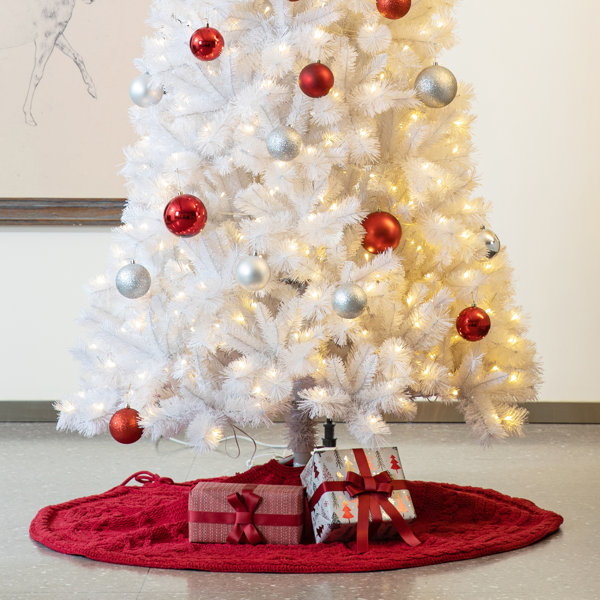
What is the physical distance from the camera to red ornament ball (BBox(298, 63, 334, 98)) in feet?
6.19

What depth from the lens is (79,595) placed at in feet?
5.52

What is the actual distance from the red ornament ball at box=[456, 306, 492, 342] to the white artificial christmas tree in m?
0.03

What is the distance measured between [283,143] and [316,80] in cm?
14

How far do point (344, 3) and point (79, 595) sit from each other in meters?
1.31

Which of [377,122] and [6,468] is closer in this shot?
[377,122]

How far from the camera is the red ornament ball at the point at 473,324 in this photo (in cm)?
199

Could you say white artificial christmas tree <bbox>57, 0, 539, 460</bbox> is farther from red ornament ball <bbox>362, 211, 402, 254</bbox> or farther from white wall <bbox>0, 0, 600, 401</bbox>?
white wall <bbox>0, 0, 600, 401</bbox>

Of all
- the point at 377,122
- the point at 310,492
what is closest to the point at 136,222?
the point at 377,122

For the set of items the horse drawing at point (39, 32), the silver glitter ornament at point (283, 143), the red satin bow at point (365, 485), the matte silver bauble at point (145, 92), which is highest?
the horse drawing at point (39, 32)

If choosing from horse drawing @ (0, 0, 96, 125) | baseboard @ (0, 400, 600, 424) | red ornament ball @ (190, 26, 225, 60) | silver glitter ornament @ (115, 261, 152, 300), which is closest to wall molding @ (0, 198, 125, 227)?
horse drawing @ (0, 0, 96, 125)

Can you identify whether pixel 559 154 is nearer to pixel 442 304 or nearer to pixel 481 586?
pixel 442 304

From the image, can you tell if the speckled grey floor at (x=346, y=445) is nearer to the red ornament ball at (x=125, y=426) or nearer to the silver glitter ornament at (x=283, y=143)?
the red ornament ball at (x=125, y=426)

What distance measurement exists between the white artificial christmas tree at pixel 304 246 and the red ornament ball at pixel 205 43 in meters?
0.04

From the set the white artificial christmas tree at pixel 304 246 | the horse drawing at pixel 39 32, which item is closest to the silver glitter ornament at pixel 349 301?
the white artificial christmas tree at pixel 304 246
